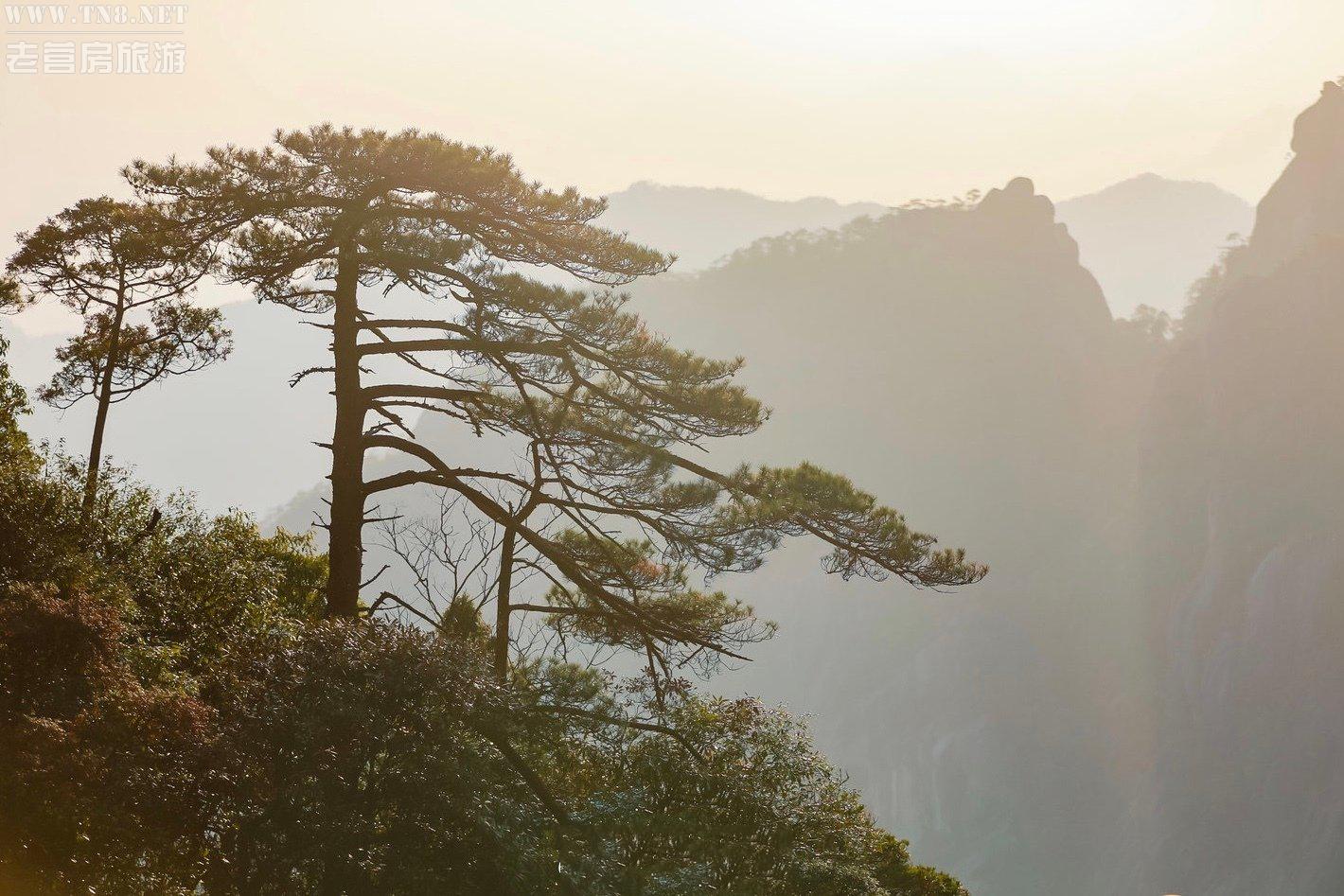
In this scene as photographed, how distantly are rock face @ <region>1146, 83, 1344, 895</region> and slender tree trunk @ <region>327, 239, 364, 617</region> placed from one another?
58585mm

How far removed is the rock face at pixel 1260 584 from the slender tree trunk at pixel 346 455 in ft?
192

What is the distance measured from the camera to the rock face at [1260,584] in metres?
65.2

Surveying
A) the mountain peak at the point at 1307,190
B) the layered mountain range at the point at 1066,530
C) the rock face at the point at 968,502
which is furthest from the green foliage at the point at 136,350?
the mountain peak at the point at 1307,190

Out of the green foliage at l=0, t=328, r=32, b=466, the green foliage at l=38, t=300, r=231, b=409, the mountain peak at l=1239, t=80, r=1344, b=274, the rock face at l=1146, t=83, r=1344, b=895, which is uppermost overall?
the mountain peak at l=1239, t=80, r=1344, b=274

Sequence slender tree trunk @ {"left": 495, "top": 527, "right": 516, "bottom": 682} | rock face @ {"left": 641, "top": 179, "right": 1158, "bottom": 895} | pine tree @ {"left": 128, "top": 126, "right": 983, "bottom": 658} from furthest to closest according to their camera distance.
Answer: rock face @ {"left": 641, "top": 179, "right": 1158, "bottom": 895} < slender tree trunk @ {"left": 495, "top": 527, "right": 516, "bottom": 682} < pine tree @ {"left": 128, "top": 126, "right": 983, "bottom": 658}

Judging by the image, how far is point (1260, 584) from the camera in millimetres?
71688

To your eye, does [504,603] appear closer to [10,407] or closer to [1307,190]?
[10,407]

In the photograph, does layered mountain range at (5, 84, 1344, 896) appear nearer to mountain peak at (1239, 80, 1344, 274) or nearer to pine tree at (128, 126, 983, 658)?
mountain peak at (1239, 80, 1344, 274)

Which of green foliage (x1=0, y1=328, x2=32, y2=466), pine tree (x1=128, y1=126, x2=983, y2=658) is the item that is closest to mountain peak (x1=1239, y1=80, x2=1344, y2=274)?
pine tree (x1=128, y1=126, x2=983, y2=658)

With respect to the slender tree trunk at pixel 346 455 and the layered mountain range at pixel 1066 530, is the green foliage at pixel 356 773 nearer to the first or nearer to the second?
the slender tree trunk at pixel 346 455

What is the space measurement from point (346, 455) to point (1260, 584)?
69580 mm

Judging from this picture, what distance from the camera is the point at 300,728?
30.7 feet

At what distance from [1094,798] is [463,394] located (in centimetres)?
8243

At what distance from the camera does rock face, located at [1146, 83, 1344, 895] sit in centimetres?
6525
